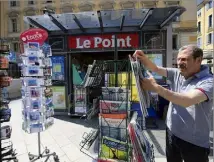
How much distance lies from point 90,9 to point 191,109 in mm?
30504

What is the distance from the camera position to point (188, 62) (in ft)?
6.61

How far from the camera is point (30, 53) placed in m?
3.43

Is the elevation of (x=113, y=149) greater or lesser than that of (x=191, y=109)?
lesser

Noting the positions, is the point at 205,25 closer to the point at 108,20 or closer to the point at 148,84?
the point at 108,20

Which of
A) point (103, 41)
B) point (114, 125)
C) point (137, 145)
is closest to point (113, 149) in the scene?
point (114, 125)

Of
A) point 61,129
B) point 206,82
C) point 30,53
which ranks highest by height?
point 30,53

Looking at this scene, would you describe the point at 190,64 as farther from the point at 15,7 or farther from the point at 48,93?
the point at 15,7

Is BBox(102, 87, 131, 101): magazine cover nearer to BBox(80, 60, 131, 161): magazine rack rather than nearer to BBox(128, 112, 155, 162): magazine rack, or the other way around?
BBox(80, 60, 131, 161): magazine rack

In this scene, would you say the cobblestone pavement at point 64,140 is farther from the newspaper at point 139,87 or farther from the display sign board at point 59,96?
the newspaper at point 139,87

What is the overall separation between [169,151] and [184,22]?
29162 mm

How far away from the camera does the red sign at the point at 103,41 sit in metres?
6.84

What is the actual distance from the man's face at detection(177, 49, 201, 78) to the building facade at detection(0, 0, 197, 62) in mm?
26840

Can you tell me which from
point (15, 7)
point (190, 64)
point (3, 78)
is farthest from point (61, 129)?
point (15, 7)

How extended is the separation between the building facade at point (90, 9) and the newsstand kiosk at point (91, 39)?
867 inches
